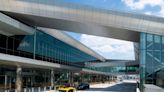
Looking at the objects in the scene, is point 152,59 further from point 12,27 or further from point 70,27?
point 12,27

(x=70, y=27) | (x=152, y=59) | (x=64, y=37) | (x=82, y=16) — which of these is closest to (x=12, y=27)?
Answer: (x=82, y=16)

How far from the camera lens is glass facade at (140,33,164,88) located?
3069 centimetres

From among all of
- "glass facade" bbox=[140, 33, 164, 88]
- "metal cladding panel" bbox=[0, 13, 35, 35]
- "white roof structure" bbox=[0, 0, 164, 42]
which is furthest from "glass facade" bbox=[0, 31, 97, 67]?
"glass facade" bbox=[140, 33, 164, 88]

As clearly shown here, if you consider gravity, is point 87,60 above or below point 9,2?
below

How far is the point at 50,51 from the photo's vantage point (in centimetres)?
4438

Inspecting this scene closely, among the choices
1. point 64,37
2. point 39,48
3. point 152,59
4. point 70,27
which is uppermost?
point 64,37

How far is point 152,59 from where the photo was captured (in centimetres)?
3112

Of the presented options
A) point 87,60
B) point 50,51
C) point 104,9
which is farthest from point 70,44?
point 104,9

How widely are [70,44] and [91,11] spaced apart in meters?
25.1

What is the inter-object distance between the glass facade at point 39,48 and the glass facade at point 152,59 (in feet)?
46.6

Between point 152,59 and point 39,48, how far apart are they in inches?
637

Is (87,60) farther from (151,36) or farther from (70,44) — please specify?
(151,36)

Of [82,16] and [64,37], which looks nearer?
[82,16]

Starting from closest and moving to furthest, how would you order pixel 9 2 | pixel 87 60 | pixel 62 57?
pixel 9 2, pixel 62 57, pixel 87 60
